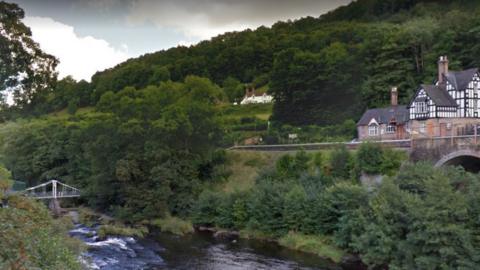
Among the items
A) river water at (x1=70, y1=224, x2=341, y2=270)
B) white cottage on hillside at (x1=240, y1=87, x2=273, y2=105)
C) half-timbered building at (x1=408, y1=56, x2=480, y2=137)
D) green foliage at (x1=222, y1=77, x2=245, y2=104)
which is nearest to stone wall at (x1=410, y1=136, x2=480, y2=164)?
half-timbered building at (x1=408, y1=56, x2=480, y2=137)

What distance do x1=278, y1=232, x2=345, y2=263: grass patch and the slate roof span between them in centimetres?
2126

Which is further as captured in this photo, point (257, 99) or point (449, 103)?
point (257, 99)

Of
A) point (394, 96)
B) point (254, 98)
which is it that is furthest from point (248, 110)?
point (394, 96)

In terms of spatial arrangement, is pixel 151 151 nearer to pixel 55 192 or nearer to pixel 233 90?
pixel 55 192

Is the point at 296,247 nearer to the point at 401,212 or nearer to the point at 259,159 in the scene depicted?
the point at 401,212

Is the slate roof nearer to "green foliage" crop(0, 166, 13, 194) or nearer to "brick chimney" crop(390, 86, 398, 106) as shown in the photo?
"brick chimney" crop(390, 86, 398, 106)

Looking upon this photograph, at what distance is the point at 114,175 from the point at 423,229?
3223 centimetres

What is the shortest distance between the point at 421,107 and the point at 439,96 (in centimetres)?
191

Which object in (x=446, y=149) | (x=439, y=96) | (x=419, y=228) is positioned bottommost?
(x=419, y=228)

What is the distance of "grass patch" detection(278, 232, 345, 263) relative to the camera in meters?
30.0

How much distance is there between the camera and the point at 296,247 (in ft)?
107

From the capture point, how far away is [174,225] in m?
41.5

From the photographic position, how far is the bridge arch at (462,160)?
34.5m

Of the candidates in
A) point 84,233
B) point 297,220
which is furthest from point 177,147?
point 297,220
